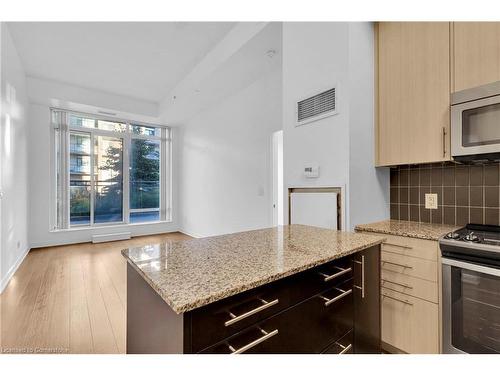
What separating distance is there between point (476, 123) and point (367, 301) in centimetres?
136

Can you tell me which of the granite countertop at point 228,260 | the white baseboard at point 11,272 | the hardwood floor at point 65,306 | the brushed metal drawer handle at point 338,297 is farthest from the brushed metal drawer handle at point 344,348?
the white baseboard at point 11,272

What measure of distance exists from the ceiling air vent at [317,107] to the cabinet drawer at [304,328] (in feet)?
4.53

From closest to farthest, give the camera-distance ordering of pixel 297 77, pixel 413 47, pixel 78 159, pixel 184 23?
pixel 413 47
pixel 297 77
pixel 184 23
pixel 78 159

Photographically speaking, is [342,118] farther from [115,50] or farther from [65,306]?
[115,50]

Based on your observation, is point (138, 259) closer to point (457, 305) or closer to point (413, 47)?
point (457, 305)

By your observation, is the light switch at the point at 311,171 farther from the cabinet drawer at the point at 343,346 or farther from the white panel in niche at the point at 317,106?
the cabinet drawer at the point at 343,346

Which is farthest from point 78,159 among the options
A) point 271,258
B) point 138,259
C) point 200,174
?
point 271,258

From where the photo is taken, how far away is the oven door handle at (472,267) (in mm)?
1318

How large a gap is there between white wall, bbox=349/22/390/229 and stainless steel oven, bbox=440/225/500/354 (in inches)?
24.5

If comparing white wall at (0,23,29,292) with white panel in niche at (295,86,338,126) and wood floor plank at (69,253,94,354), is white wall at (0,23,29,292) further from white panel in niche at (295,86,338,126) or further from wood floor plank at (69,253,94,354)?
white panel in niche at (295,86,338,126)

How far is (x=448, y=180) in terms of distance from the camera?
201cm

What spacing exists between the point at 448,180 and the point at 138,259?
2.30 metres

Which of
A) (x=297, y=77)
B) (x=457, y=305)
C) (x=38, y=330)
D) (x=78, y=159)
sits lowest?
(x=38, y=330)

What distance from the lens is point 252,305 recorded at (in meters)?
0.83
